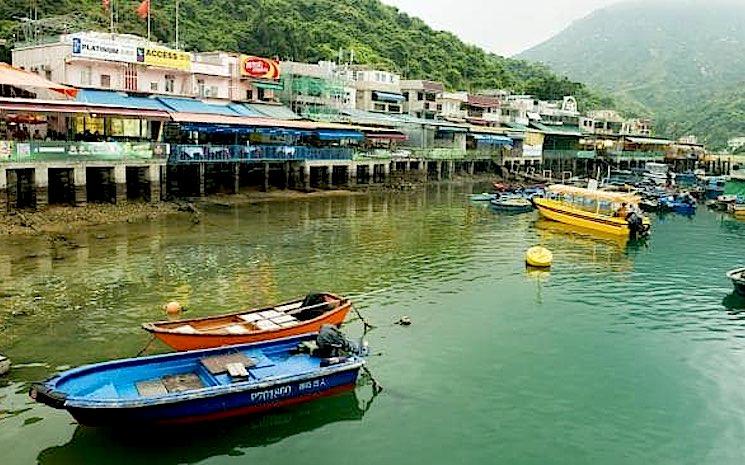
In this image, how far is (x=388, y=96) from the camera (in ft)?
234

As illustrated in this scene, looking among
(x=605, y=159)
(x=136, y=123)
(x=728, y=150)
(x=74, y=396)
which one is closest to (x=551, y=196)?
(x=136, y=123)

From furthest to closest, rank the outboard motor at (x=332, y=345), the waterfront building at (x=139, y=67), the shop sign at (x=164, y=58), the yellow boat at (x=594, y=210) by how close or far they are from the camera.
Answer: the shop sign at (x=164, y=58), the waterfront building at (x=139, y=67), the yellow boat at (x=594, y=210), the outboard motor at (x=332, y=345)

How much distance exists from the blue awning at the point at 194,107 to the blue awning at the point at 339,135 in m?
6.64

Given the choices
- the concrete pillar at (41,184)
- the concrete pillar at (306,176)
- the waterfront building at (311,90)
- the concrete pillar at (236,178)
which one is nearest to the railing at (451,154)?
the waterfront building at (311,90)

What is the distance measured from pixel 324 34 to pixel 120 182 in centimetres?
6888

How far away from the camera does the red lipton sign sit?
54.7 metres

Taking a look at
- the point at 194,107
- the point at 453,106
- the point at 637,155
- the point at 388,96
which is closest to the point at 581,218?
the point at 194,107

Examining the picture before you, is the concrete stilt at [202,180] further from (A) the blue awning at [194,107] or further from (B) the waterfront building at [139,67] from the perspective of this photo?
(B) the waterfront building at [139,67]

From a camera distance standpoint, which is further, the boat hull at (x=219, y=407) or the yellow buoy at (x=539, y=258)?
the yellow buoy at (x=539, y=258)

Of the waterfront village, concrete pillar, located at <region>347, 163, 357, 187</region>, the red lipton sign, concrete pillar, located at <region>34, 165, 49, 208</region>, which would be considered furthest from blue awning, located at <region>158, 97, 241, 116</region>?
concrete pillar, located at <region>34, 165, 49, 208</region>

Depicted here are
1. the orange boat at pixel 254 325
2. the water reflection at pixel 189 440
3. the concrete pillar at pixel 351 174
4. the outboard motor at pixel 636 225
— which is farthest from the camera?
the concrete pillar at pixel 351 174

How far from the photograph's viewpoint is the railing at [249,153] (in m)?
43.6

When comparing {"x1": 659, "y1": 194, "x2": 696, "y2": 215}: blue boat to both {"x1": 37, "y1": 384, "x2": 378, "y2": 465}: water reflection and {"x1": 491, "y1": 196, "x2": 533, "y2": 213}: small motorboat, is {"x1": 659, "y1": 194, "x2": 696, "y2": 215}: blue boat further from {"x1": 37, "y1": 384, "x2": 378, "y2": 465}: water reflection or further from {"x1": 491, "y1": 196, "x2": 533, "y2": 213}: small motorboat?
{"x1": 37, "y1": 384, "x2": 378, "y2": 465}: water reflection

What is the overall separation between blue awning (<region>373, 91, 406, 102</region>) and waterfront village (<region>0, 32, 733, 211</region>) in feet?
1.04
